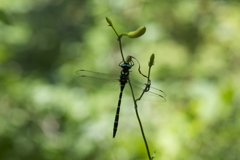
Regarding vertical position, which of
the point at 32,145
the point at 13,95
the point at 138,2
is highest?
the point at 138,2

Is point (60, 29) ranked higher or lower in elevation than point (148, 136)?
higher

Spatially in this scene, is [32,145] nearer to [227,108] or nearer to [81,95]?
[81,95]

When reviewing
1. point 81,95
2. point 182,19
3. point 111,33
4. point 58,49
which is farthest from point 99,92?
point 182,19

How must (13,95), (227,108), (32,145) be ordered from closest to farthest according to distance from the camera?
(227,108) → (32,145) → (13,95)

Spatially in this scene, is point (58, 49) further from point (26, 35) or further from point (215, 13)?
point (215, 13)

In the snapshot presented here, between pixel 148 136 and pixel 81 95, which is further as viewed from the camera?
pixel 81 95

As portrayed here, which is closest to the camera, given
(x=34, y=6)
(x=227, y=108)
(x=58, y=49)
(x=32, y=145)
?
(x=227, y=108)
